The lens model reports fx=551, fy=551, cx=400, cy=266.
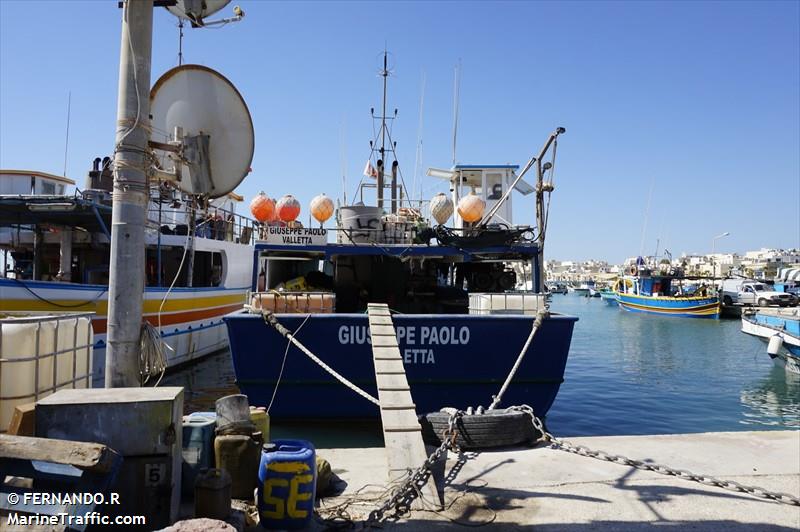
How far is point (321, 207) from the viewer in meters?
11.6

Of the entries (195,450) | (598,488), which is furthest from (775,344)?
(195,450)

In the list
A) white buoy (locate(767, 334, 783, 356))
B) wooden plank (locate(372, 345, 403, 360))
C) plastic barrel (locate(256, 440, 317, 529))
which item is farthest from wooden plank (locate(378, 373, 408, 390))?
white buoy (locate(767, 334, 783, 356))

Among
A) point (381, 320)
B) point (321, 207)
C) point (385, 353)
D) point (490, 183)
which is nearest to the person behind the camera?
point (385, 353)

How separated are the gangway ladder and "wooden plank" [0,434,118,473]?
90.4 inches

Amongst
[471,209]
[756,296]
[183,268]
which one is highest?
[471,209]

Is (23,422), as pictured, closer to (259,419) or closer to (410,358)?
(259,419)

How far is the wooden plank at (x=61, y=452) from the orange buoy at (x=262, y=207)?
8.42 m

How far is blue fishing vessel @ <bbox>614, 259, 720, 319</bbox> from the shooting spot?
45906 mm

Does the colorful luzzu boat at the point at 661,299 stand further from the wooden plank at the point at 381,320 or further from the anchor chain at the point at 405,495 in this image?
the anchor chain at the point at 405,495

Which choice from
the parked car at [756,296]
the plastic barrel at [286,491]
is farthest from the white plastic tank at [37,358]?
the parked car at [756,296]

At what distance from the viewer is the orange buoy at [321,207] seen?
11617 mm

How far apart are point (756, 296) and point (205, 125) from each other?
56.3 metres

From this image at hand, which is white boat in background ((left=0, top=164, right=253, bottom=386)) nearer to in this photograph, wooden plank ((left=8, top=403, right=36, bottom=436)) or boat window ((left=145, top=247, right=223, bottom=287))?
boat window ((left=145, top=247, right=223, bottom=287))

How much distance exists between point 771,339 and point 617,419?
12.4 m
